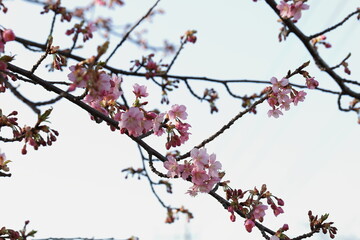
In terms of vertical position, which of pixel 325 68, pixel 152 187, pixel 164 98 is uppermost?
pixel 164 98

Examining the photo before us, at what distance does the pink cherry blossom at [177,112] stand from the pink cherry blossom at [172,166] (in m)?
0.23

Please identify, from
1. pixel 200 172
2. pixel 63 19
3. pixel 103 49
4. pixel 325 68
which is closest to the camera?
pixel 103 49

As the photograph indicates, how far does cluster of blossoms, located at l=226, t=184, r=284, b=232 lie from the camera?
89.7 inches

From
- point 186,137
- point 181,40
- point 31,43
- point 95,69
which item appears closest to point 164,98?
point 181,40

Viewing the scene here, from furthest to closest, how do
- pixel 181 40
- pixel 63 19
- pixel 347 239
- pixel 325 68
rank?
pixel 347 239, pixel 181 40, pixel 63 19, pixel 325 68

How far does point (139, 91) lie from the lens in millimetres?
2408

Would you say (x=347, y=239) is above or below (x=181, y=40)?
above

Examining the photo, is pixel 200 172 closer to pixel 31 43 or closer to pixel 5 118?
pixel 5 118

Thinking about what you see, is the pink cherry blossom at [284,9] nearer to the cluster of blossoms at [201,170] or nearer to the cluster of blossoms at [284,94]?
the cluster of blossoms at [284,94]

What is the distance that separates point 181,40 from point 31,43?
1.61 metres

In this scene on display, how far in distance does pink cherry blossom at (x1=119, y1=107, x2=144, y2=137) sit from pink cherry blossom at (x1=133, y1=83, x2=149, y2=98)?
0.85 feet

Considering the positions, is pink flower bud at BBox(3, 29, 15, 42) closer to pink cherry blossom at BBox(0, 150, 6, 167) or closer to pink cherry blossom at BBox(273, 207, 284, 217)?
pink cherry blossom at BBox(0, 150, 6, 167)

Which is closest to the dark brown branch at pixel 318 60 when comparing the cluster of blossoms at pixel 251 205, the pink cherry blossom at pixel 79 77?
the cluster of blossoms at pixel 251 205

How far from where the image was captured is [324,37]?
11.1 feet
